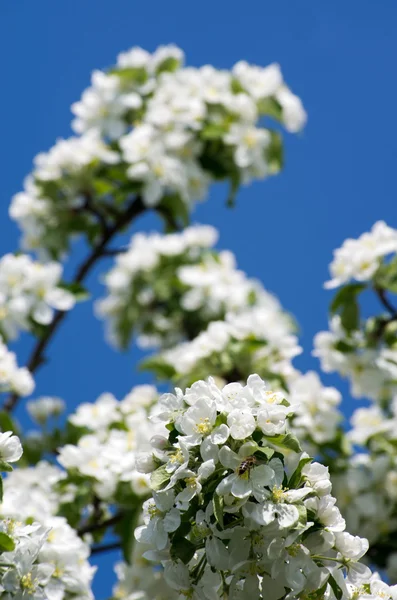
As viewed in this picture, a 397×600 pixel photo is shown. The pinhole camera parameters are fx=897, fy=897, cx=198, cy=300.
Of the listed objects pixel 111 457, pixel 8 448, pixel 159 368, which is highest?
pixel 159 368

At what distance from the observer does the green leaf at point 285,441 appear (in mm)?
1812

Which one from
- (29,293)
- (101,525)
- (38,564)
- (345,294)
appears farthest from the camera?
(29,293)

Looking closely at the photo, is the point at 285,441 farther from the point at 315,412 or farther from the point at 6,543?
the point at 315,412

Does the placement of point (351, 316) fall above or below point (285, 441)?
above

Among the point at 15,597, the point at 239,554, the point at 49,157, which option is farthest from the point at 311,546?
the point at 49,157

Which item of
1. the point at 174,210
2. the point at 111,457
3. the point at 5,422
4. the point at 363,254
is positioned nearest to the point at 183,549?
the point at 111,457

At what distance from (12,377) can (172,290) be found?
2.52 metres

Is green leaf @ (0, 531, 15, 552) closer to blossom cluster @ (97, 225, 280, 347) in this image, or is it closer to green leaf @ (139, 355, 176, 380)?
green leaf @ (139, 355, 176, 380)

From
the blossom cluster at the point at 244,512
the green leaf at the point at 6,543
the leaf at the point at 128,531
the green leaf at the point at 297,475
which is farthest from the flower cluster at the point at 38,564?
the leaf at the point at 128,531

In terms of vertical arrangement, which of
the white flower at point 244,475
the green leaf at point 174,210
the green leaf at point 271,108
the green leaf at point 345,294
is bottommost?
the white flower at point 244,475

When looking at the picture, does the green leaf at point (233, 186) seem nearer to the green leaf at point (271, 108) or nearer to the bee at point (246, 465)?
the green leaf at point (271, 108)

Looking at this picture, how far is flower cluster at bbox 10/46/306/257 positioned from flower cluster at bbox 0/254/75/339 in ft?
2.59

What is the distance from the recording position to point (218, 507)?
1.70 meters

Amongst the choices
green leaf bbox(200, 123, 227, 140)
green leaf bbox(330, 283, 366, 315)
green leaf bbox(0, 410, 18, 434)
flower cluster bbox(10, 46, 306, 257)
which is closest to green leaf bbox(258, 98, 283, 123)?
flower cluster bbox(10, 46, 306, 257)
